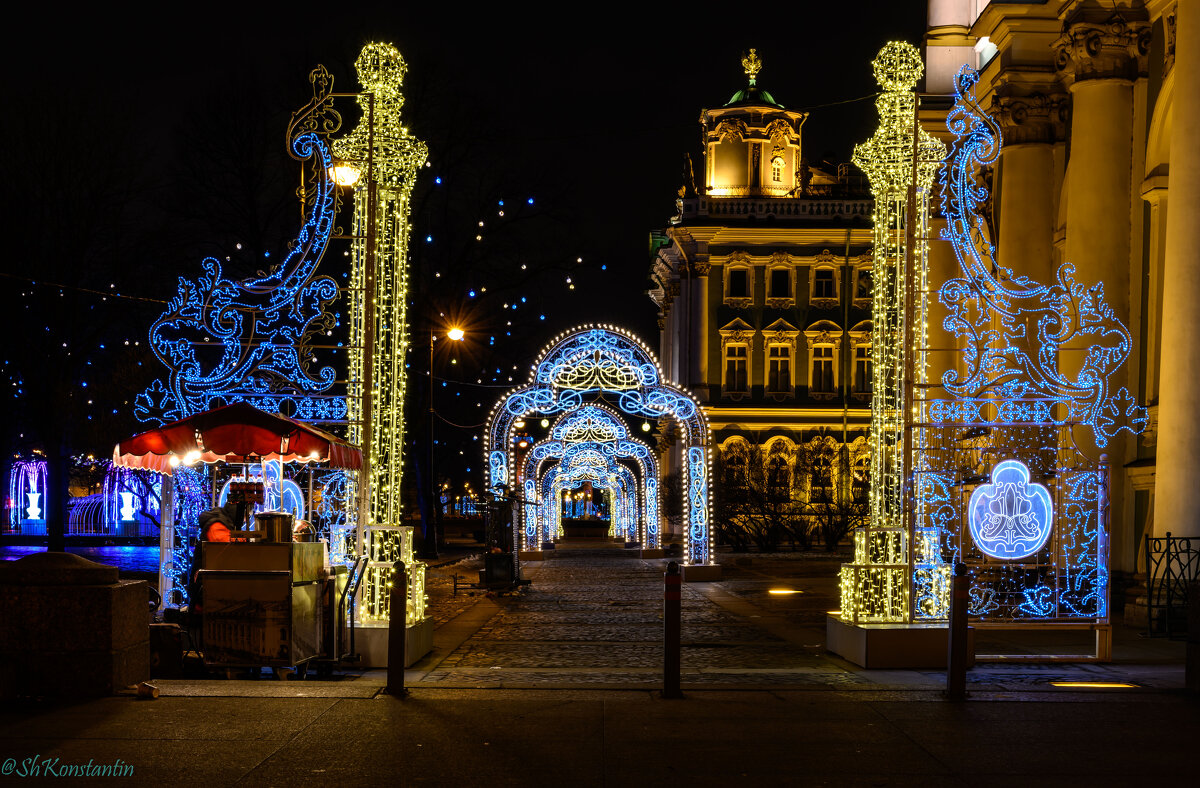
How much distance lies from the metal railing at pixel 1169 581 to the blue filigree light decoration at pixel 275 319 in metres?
10.5

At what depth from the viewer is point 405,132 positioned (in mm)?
14805

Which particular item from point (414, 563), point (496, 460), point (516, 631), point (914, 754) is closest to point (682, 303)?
point (496, 460)

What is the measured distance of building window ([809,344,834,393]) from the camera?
67.9 metres

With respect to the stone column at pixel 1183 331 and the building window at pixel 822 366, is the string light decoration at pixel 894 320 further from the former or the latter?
the building window at pixel 822 366

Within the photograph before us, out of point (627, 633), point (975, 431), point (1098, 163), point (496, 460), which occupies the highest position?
point (1098, 163)

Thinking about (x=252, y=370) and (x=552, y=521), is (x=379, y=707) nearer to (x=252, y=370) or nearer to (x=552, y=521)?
(x=252, y=370)

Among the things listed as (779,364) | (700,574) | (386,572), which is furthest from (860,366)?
(386,572)

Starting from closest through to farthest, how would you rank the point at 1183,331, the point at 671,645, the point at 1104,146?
the point at 671,645
the point at 1183,331
the point at 1104,146

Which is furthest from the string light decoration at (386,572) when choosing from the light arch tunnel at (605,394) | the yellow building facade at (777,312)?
the yellow building facade at (777,312)

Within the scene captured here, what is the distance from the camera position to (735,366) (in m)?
67.9

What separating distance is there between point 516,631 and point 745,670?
5532 millimetres

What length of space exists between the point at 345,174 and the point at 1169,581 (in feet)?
37.0

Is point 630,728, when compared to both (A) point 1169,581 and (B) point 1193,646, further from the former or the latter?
(A) point 1169,581

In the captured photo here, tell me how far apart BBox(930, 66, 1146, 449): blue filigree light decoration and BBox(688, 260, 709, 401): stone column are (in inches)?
2068
